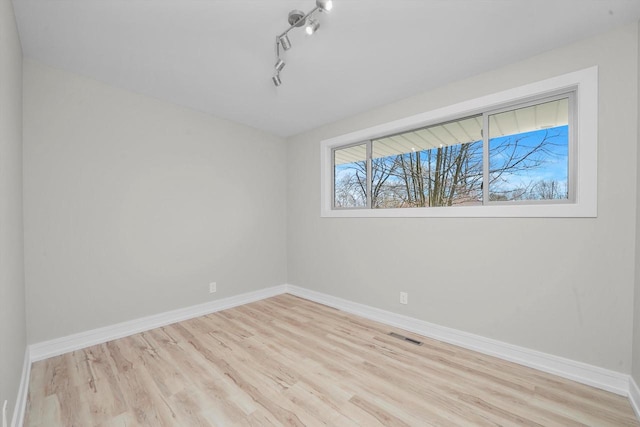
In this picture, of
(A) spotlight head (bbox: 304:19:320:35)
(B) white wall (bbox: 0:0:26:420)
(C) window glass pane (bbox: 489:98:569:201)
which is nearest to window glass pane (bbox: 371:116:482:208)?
(C) window glass pane (bbox: 489:98:569:201)

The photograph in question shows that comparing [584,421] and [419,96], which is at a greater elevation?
[419,96]

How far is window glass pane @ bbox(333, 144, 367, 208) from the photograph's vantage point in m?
3.48

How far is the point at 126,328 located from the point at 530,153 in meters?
4.08

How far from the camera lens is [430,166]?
2.90 m

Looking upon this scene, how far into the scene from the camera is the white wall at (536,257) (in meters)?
1.81

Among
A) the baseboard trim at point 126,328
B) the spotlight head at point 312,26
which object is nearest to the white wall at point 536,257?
the spotlight head at point 312,26

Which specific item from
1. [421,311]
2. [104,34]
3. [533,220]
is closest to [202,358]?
[421,311]

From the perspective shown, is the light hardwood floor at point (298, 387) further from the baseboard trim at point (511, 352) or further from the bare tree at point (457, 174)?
the bare tree at point (457, 174)

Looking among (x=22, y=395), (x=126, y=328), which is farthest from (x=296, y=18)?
(x=126, y=328)

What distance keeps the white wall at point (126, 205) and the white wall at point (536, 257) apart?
174cm

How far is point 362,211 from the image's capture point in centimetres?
327

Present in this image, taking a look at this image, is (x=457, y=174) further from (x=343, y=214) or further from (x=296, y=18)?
(x=296, y=18)

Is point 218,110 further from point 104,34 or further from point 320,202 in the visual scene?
point 320,202

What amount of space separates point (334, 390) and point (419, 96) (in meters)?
2.76
